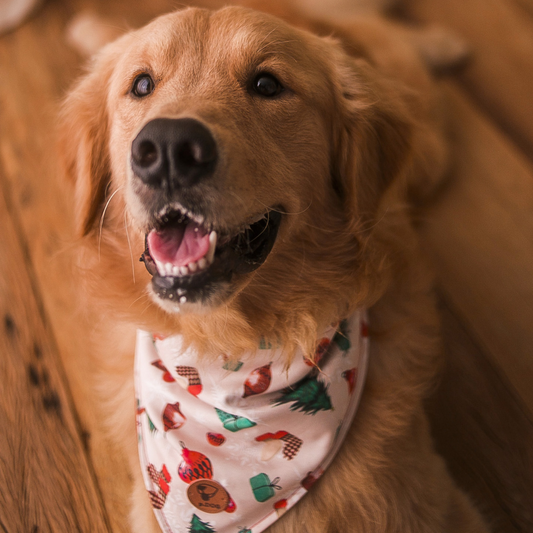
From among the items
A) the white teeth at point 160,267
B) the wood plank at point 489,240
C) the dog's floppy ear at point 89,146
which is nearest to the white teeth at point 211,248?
the white teeth at point 160,267

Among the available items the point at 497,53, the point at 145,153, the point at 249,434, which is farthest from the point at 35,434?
the point at 497,53

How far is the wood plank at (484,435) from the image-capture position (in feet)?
6.10

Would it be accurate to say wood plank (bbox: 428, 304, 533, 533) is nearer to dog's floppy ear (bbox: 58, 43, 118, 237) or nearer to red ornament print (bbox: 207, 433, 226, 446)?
red ornament print (bbox: 207, 433, 226, 446)

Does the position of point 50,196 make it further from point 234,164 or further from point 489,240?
point 489,240

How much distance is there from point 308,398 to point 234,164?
0.79m

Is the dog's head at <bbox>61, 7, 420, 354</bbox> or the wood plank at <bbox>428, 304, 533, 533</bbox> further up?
the dog's head at <bbox>61, 7, 420, 354</bbox>

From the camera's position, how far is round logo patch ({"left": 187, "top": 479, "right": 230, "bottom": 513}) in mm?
1460

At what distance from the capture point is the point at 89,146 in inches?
66.1

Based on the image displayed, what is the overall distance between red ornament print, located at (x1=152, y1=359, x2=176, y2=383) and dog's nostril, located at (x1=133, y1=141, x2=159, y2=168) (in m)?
0.77

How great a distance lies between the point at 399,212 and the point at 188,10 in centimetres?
105

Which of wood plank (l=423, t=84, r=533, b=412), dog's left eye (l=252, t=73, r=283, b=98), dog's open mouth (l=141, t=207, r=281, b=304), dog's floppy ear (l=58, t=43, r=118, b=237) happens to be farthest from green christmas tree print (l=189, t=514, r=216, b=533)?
wood plank (l=423, t=84, r=533, b=412)

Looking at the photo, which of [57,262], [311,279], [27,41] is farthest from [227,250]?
[27,41]

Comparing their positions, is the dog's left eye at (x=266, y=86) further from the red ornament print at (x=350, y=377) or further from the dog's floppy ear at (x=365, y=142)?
the red ornament print at (x=350, y=377)

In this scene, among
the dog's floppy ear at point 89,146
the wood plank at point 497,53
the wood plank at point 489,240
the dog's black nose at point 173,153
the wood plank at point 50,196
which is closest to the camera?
the dog's black nose at point 173,153
